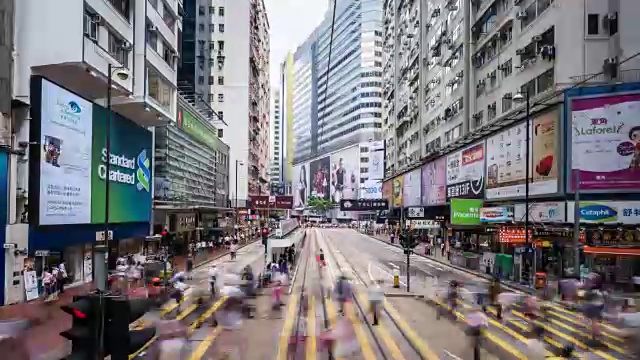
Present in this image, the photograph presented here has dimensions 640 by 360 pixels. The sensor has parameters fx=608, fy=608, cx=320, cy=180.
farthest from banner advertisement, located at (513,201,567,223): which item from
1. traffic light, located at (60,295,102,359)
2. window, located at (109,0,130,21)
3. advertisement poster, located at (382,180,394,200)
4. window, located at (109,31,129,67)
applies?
advertisement poster, located at (382,180,394,200)

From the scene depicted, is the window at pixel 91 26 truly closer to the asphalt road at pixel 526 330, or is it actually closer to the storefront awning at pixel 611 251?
the asphalt road at pixel 526 330

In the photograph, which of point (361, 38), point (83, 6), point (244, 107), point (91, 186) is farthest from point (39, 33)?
point (361, 38)

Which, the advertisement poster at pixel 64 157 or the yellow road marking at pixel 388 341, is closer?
the yellow road marking at pixel 388 341

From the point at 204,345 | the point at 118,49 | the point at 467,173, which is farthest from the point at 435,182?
the point at 204,345

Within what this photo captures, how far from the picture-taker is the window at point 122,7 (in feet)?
107

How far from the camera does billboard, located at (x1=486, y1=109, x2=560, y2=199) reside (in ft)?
119

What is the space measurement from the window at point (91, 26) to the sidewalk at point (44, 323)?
11.9 m

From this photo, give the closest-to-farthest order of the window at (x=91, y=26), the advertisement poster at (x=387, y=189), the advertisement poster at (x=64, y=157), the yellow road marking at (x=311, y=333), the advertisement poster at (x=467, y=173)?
1. the yellow road marking at (x=311, y=333)
2. the advertisement poster at (x=64, y=157)
3. the window at (x=91, y=26)
4. the advertisement poster at (x=467, y=173)
5. the advertisement poster at (x=387, y=189)

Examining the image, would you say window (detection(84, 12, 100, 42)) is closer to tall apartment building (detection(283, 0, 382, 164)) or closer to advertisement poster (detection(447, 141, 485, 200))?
advertisement poster (detection(447, 141, 485, 200))

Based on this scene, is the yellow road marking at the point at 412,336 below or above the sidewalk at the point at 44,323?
below

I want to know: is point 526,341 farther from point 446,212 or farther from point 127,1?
point 446,212

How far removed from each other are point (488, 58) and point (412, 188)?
111 feet

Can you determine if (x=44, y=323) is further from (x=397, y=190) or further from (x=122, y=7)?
(x=397, y=190)

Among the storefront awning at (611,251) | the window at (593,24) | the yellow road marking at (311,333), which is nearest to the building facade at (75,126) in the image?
the yellow road marking at (311,333)
